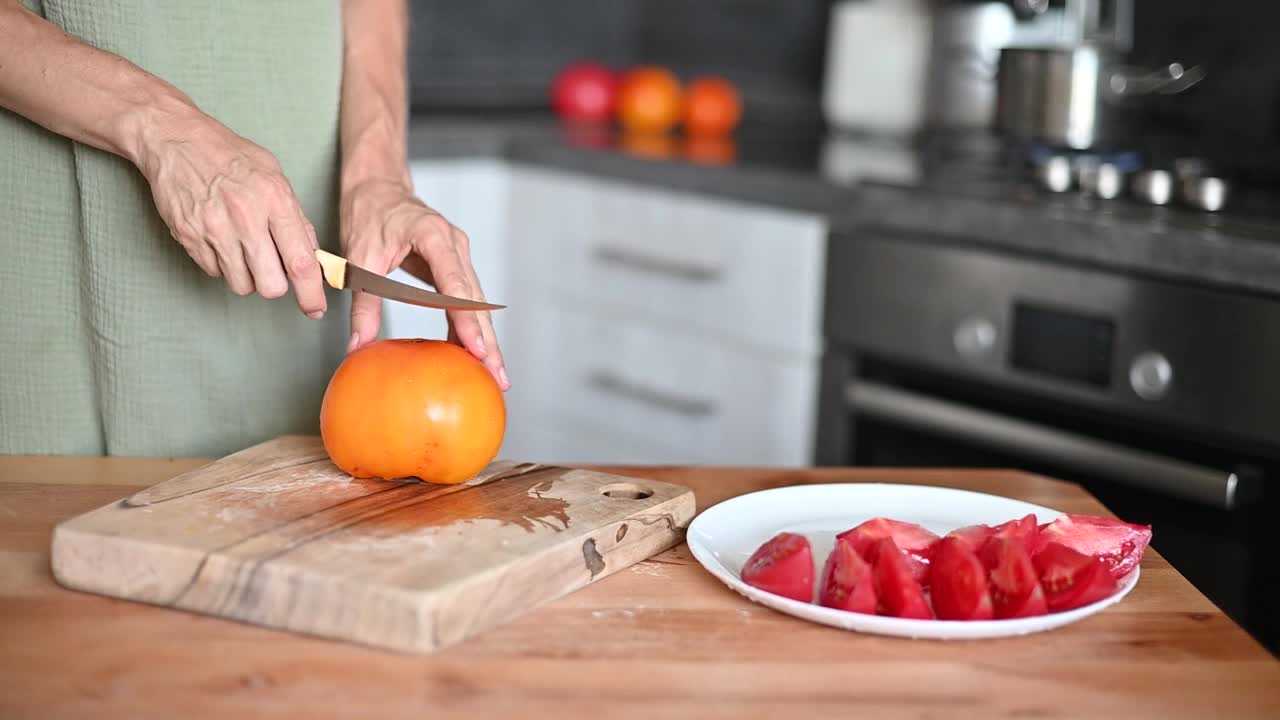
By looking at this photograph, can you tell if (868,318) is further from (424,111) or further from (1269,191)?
(424,111)

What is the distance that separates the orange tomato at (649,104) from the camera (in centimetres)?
271

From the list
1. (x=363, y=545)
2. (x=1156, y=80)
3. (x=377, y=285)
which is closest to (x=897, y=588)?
(x=363, y=545)

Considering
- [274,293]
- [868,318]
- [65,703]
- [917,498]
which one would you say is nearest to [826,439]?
[868,318]

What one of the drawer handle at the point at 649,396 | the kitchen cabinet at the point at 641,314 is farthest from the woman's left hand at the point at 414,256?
the drawer handle at the point at 649,396

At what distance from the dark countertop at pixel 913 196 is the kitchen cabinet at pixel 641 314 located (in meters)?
0.03

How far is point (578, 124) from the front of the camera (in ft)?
8.98

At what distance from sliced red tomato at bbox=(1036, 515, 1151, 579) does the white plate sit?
0.6 inches

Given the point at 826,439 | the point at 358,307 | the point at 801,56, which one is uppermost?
the point at 801,56

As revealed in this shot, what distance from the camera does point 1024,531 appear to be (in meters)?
0.82

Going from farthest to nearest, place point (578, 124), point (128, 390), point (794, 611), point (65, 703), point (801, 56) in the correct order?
point (801, 56) → point (578, 124) → point (128, 390) → point (794, 611) → point (65, 703)

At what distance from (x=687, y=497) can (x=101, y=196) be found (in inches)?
21.1

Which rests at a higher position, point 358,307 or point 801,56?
point 801,56

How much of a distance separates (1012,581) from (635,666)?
204mm

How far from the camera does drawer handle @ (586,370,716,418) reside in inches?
84.4
